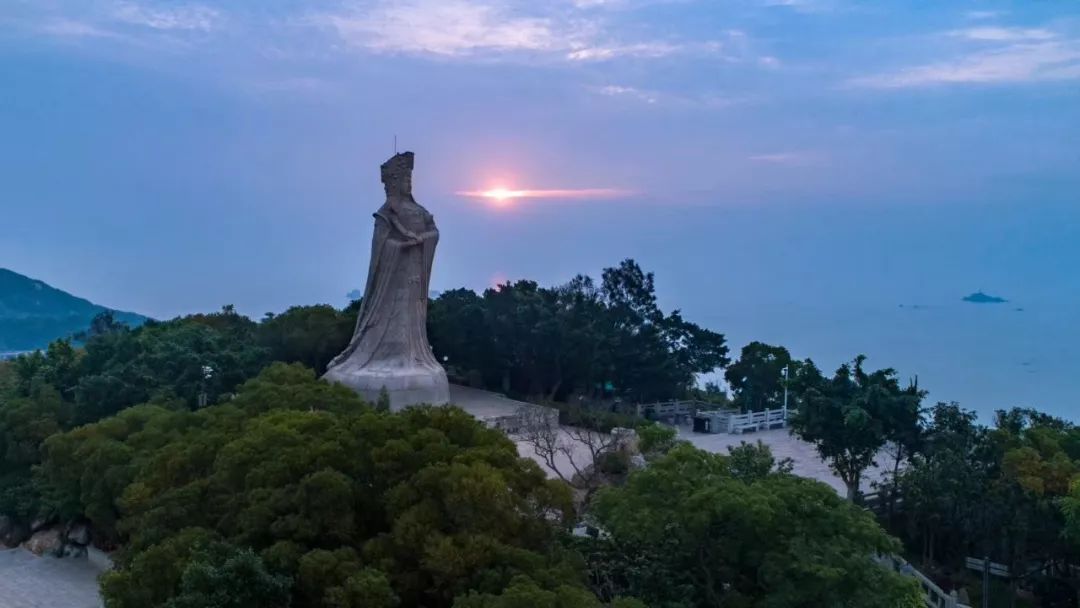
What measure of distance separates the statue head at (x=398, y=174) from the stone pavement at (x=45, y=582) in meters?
8.73

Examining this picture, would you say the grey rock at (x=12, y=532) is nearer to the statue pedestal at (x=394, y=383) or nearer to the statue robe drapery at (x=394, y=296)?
the statue pedestal at (x=394, y=383)

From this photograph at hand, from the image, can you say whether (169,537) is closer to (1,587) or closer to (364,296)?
(1,587)

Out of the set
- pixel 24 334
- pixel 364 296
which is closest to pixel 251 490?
pixel 364 296

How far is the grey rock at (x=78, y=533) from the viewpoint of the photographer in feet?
50.4

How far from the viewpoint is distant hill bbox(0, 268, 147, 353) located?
95688 mm

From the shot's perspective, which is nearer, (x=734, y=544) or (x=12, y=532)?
(x=734, y=544)

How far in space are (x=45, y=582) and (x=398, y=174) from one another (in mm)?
9512

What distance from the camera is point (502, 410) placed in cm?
2167

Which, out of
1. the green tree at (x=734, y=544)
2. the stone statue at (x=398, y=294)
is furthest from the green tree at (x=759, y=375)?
the green tree at (x=734, y=544)

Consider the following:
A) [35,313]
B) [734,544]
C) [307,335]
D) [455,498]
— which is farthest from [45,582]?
[35,313]

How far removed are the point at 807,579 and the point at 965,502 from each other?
7.21m

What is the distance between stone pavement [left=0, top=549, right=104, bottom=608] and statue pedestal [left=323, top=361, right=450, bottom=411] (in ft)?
17.8

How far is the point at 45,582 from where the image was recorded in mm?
14188

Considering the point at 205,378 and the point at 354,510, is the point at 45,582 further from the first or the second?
the point at 354,510
